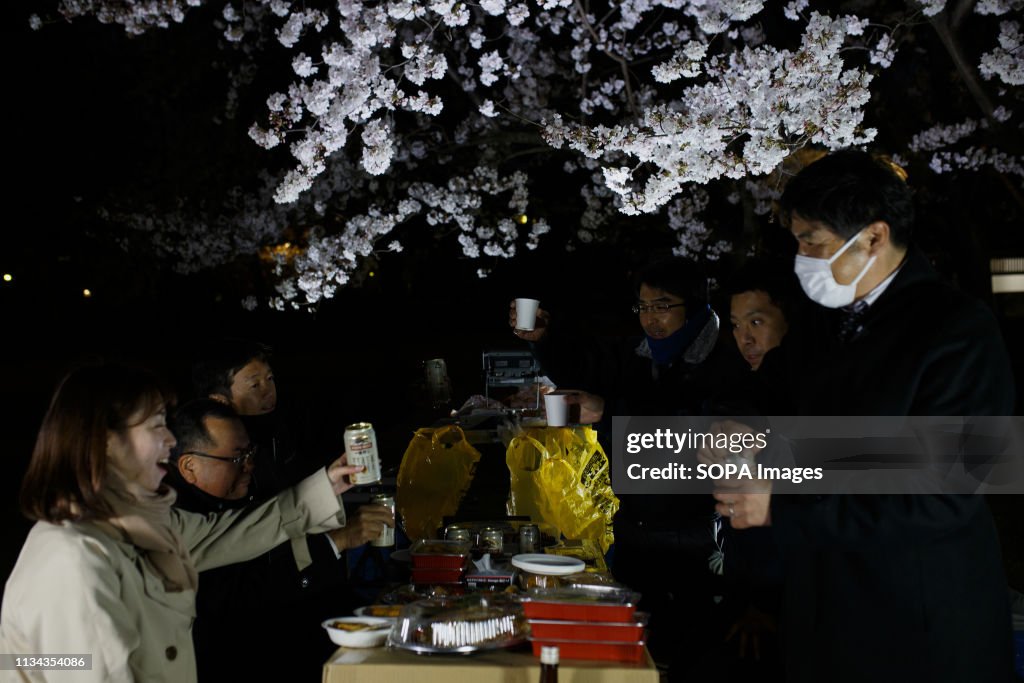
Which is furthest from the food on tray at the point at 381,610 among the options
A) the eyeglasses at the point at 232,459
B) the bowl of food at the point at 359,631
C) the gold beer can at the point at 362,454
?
the eyeglasses at the point at 232,459

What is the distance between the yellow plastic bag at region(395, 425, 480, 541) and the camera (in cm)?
414

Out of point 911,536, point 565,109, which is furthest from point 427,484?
point 565,109

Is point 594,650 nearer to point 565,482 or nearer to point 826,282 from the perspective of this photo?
point 826,282

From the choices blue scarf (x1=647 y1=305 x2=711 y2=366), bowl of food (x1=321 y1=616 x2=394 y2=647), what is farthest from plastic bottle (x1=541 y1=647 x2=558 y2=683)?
blue scarf (x1=647 y1=305 x2=711 y2=366)

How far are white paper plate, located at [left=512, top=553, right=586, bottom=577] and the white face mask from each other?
4.03ft

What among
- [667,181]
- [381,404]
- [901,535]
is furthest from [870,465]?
[381,404]

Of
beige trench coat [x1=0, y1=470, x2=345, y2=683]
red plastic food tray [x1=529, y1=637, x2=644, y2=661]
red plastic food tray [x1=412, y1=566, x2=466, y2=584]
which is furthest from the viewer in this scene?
A: red plastic food tray [x1=412, y1=566, x2=466, y2=584]

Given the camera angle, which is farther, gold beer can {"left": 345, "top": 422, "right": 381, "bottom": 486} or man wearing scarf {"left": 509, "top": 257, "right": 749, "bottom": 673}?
man wearing scarf {"left": 509, "top": 257, "right": 749, "bottom": 673}

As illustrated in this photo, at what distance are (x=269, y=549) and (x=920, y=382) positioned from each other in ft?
6.48

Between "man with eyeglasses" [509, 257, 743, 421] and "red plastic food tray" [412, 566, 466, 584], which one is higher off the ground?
"man with eyeglasses" [509, 257, 743, 421]

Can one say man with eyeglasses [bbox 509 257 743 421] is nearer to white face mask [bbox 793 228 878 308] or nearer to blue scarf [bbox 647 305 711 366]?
blue scarf [bbox 647 305 711 366]

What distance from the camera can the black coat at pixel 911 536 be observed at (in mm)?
2203

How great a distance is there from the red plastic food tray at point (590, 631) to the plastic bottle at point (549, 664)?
9.0 inches

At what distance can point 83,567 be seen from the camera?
216cm
